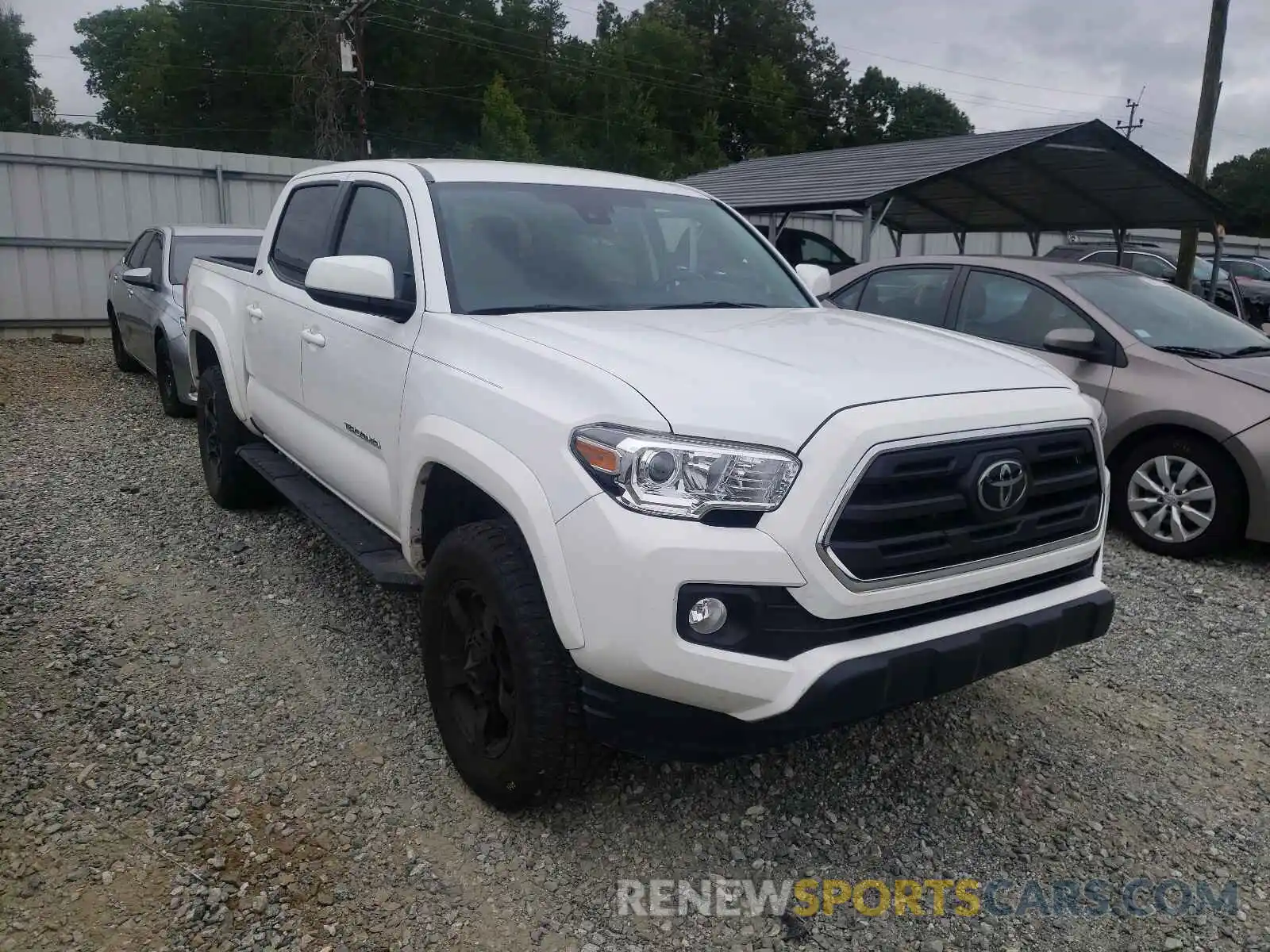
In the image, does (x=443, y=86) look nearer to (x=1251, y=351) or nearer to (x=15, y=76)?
(x=15, y=76)

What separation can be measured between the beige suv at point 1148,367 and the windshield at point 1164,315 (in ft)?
0.03

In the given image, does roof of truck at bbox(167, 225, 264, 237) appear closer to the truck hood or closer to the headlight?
the truck hood

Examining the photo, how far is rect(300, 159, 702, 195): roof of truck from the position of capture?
3.82 meters

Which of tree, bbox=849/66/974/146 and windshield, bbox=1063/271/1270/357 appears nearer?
windshield, bbox=1063/271/1270/357

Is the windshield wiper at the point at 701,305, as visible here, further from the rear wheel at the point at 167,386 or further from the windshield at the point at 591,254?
the rear wheel at the point at 167,386

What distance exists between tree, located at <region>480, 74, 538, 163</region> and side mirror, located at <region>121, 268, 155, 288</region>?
27.6 meters

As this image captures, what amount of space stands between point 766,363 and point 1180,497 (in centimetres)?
367

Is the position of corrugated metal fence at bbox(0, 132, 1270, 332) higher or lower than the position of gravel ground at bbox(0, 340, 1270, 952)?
higher

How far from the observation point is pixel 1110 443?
564cm

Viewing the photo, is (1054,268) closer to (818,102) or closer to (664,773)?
(664,773)

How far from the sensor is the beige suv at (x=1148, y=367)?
5191 millimetres

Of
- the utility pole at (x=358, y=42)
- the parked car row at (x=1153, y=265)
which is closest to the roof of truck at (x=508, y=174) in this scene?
the parked car row at (x=1153, y=265)

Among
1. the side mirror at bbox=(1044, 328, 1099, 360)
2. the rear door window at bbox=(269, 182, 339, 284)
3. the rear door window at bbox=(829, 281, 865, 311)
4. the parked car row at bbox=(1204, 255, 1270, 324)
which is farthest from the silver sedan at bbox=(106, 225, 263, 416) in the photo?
the parked car row at bbox=(1204, 255, 1270, 324)

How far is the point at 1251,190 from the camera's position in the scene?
65875mm
